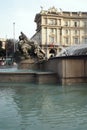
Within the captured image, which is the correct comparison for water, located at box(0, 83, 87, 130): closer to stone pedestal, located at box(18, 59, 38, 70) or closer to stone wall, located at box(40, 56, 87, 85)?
stone wall, located at box(40, 56, 87, 85)

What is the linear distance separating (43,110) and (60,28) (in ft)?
296

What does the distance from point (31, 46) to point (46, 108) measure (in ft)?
49.5

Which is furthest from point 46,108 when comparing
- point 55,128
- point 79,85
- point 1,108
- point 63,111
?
point 79,85

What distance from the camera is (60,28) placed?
9844 cm

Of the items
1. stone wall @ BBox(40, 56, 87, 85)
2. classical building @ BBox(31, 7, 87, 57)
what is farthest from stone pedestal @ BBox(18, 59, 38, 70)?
classical building @ BBox(31, 7, 87, 57)

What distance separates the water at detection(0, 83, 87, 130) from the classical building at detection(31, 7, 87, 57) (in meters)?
82.7

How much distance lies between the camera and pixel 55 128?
23.8 ft

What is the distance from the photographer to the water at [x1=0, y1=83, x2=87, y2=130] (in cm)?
750

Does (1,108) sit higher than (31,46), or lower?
lower

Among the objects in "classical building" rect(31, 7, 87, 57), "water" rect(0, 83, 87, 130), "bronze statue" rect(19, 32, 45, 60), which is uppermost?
"classical building" rect(31, 7, 87, 57)

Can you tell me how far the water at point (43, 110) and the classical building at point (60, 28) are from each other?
82679mm

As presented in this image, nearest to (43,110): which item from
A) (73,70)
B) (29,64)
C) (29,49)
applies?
(73,70)

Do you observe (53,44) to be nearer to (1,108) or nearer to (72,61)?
(72,61)

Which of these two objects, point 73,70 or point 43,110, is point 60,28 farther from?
point 43,110
